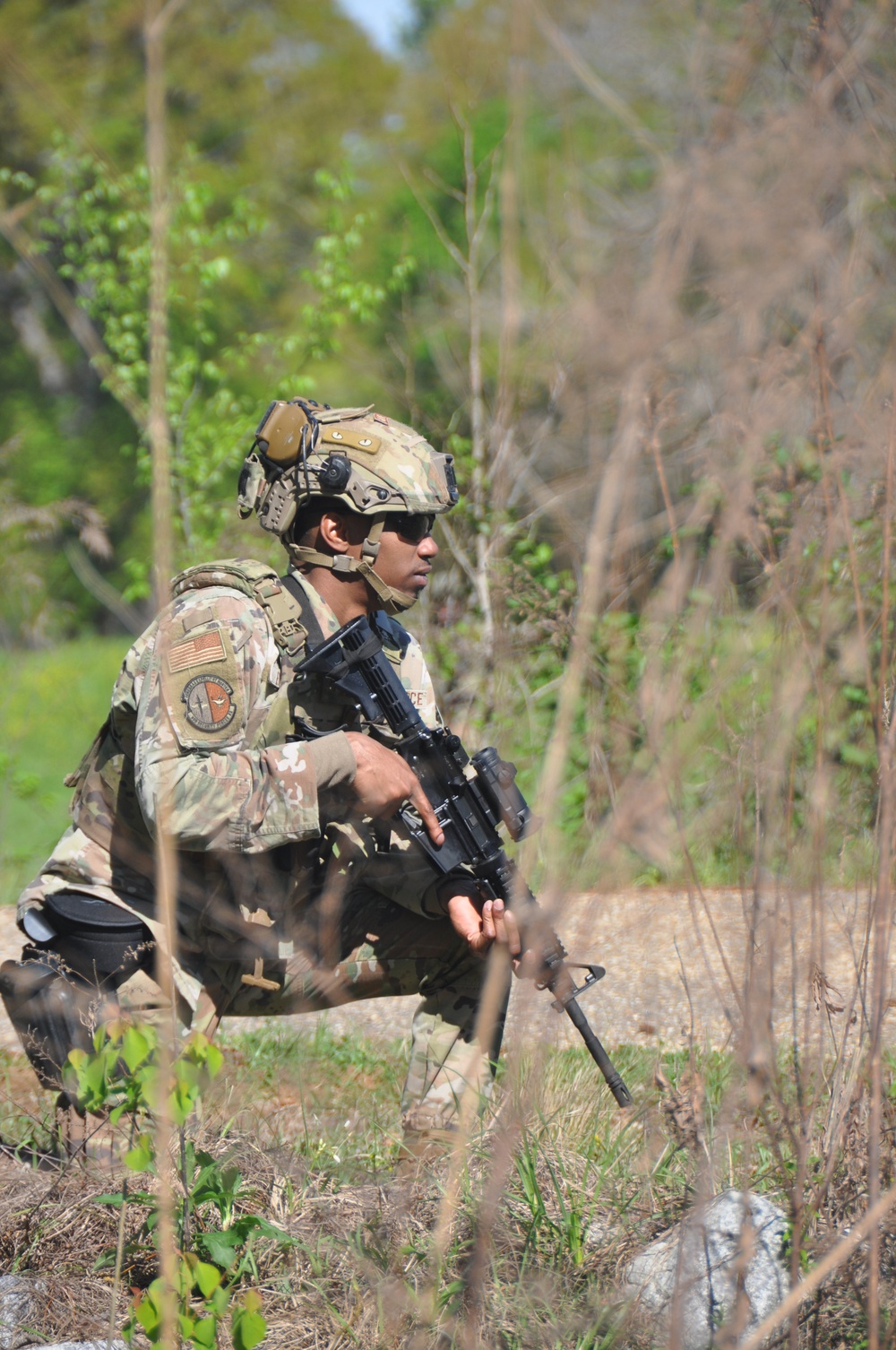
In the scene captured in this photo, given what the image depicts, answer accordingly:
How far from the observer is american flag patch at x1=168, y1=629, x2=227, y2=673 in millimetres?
2523

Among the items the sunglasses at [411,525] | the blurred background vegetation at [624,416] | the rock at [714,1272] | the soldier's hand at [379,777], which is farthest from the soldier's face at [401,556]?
the rock at [714,1272]

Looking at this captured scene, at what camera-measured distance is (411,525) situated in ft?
9.82

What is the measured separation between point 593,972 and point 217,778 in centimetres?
82

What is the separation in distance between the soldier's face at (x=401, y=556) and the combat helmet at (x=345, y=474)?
2 centimetres

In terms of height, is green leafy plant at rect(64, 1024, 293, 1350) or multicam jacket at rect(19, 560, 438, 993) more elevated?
multicam jacket at rect(19, 560, 438, 993)

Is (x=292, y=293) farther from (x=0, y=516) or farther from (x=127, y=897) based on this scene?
(x=127, y=897)

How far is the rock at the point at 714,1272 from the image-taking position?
1868mm

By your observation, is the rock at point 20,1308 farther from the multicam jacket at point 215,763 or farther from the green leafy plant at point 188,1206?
the multicam jacket at point 215,763

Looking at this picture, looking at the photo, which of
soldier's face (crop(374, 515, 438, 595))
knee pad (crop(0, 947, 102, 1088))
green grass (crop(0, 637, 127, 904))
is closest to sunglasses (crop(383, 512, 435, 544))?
soldier's face (crop(374, 515, 438, 595))

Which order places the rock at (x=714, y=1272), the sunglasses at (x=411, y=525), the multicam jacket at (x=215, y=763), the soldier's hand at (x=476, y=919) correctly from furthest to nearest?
1. the sunglasses at (x=411, y=525)
2. the soldier's hand at (x=476, y=919)
3. the multicam jacket at (x=215, y=763)
4. the rock at (x=714, y=1272)

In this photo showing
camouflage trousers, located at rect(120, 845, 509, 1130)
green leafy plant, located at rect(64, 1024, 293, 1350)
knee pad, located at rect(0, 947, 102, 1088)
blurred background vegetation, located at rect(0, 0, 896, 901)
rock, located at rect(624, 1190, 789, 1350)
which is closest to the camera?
blurred background vegetation, located at rect(0, 0, 896, 901)

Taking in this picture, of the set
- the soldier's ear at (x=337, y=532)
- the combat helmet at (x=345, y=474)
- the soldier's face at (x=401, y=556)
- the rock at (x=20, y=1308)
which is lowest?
the rock at (x=20, y=1308)

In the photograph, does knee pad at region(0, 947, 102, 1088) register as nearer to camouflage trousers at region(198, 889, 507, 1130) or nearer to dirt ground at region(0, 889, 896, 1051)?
camouflage trousers at region(198, 889, 507, 1130)

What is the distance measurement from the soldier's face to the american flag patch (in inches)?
21.1
